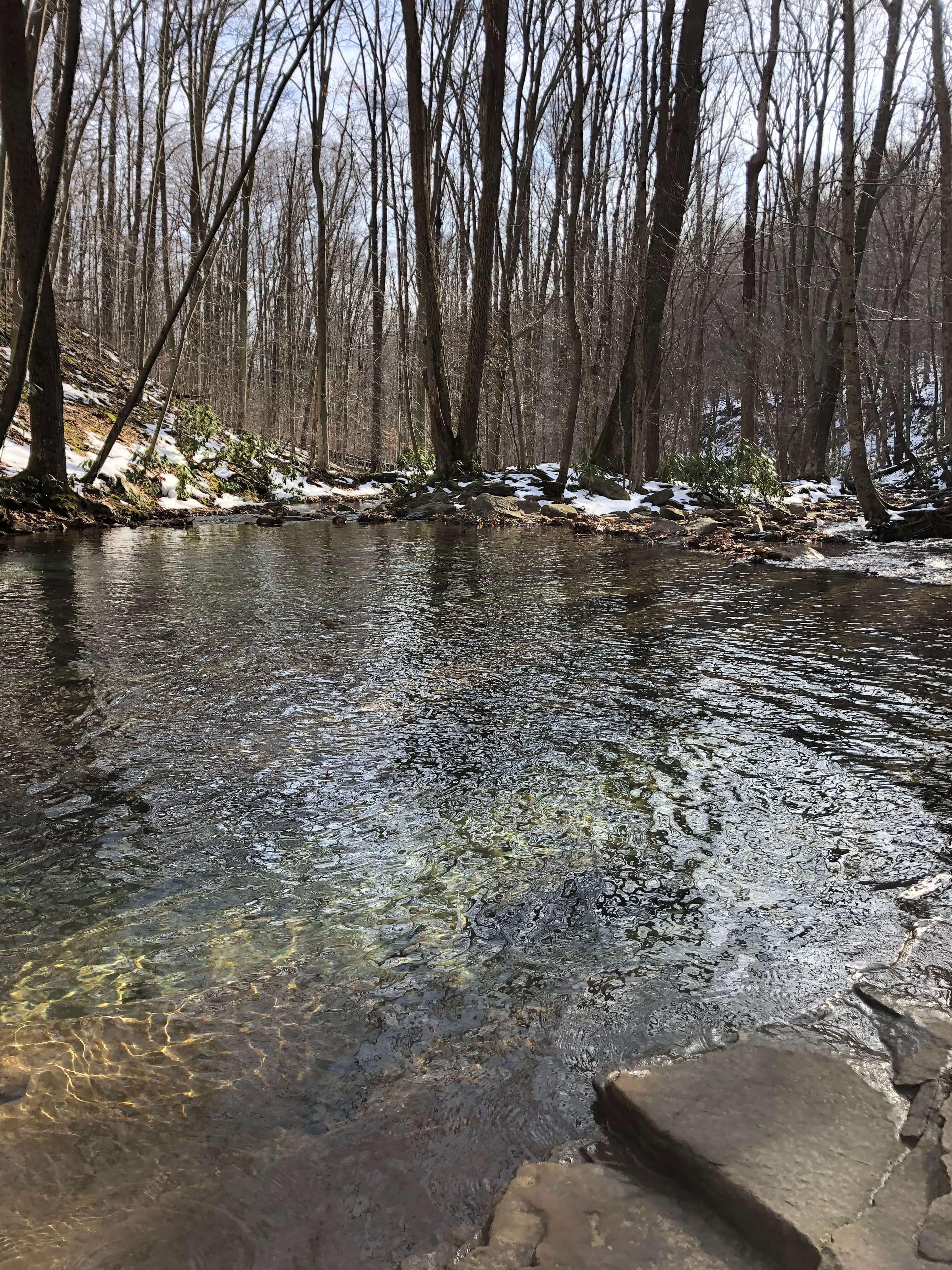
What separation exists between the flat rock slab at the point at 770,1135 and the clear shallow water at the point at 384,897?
141 mm

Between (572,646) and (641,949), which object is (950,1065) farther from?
(572,646)

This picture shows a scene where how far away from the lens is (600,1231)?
1263mm

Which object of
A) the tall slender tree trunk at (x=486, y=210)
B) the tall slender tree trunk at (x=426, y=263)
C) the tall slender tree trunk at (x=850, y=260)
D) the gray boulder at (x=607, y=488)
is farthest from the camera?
the gray boulder at (x=607, y=488)

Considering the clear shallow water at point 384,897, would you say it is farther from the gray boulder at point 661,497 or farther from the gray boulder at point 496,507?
the gray boulder at point 661,497

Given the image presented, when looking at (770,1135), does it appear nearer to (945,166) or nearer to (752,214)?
(945,166)

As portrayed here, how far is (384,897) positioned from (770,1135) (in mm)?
1200

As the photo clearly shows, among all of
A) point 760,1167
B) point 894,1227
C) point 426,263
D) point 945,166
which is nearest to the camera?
point 894,1227

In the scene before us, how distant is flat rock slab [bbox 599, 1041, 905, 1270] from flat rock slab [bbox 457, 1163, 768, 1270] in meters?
0.05

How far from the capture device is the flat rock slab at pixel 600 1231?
3.94 ft

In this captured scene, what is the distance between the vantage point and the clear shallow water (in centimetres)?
146

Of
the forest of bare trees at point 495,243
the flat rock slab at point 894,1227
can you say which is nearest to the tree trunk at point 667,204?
the forest of bare trees at point 495,243

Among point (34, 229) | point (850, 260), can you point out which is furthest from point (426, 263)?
point (850, 260)

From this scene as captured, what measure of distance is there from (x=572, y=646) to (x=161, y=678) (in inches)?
99.5

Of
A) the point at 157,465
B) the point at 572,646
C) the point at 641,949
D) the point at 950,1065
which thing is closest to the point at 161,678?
the point at 572,646
